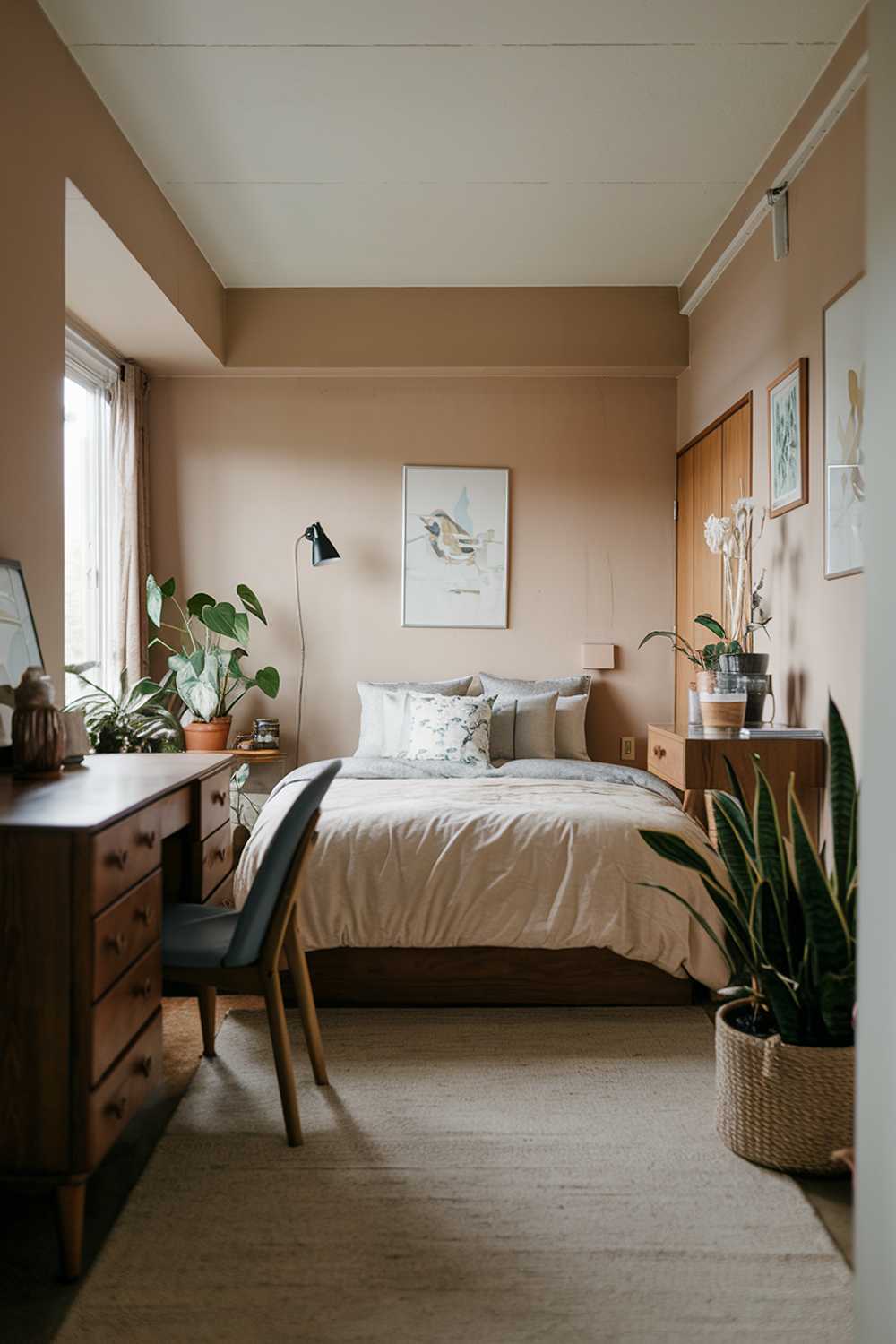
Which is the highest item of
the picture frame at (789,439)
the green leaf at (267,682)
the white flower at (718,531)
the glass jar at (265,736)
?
the picture frame at (789,439)

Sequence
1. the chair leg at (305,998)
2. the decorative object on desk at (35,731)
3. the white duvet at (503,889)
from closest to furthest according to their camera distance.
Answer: the decorative object on desk at (35,731)
the chair leg at (305,998)
the white duvet at (503,889)

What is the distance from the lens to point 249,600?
203 inches

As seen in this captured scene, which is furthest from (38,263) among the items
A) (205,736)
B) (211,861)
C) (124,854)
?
(205,736)

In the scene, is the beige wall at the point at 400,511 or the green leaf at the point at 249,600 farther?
the beige wall at the point at 400,511

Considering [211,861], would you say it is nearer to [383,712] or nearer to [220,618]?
[383,712]

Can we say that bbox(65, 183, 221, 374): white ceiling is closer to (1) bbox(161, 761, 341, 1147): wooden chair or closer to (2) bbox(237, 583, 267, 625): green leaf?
(2) bbox(237, 583, 267, 625): green leaf

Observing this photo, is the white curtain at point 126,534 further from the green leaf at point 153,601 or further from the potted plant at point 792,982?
the potted plant at point 792,982

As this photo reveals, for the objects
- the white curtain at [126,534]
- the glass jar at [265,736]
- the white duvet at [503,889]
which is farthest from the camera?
the glass jar at [265,736]

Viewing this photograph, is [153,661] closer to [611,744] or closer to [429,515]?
[429,515]

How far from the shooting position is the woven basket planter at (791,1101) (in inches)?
85.1

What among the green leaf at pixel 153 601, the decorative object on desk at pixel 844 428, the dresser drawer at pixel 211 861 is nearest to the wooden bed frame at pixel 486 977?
the dresser drawer at pixel 211 861

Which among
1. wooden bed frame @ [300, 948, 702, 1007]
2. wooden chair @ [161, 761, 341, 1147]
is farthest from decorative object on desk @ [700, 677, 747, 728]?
wooden chair @ [161, 761, 341, 1147]

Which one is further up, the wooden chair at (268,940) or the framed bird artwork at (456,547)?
the framed bird artwork at (456,547)

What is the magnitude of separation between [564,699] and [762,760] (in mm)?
1838
